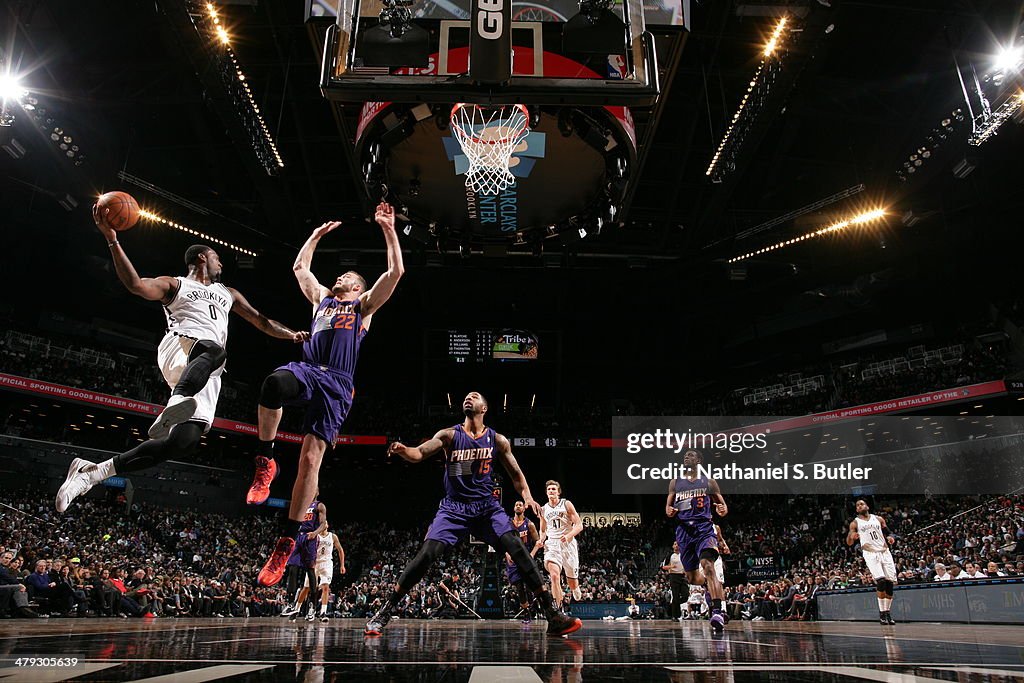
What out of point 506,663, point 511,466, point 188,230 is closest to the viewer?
point 506,663

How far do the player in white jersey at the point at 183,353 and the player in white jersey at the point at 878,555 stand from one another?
941cm

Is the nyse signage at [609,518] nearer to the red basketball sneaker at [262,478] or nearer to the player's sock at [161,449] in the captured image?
the red basketball sneaker at [262,478]

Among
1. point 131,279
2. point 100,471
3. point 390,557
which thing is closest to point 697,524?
point 100,471

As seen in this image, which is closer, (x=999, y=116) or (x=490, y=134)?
(x=490, y=134)

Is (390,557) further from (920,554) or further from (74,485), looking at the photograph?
(74,485)

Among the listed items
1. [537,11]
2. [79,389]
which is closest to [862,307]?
[537,11]

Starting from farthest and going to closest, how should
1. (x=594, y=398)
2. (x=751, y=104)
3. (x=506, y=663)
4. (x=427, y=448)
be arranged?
(x=594, y=398)
(x=751, y=104)
(x=427, y=448)
(x=506, y=663)

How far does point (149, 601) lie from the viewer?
1320 cm

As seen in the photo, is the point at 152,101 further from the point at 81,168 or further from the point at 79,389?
the point at 79,389

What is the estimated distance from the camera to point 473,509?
5102mm

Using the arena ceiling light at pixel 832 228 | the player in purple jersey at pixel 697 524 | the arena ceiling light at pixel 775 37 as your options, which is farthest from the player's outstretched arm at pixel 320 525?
the arena ceiling light at pixel 832 228

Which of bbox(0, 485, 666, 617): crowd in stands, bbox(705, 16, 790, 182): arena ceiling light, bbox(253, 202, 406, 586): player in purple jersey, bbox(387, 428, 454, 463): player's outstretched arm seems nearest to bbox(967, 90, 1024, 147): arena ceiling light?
bbox(705, 16, 790, 182): arena ceiling light

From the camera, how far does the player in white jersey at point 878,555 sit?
31.4 feet

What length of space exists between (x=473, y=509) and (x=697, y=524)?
3571mm
